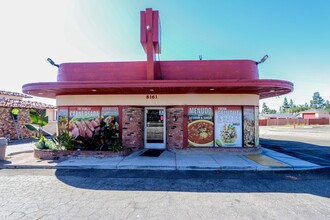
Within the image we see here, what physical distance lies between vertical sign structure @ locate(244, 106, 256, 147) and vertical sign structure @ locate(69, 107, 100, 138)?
26.5 feet

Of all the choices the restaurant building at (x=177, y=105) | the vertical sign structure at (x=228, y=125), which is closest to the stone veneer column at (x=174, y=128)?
the restaurant building at (x=177, y=105)

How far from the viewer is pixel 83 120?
916 centimetres

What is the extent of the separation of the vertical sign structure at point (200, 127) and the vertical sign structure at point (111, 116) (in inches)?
158

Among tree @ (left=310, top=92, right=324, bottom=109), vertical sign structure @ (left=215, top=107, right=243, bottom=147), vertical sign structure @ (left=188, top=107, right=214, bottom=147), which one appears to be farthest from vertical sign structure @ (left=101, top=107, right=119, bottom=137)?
tree @ (left=310, top=92, right=324, bottom=109)

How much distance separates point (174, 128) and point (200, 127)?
1.41 metres

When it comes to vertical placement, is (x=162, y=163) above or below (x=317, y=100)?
below

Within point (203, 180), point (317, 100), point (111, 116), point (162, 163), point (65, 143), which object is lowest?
point (203, 180)

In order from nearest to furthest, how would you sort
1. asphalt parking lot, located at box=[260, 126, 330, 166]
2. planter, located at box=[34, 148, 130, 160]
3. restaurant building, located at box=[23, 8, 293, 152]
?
planter, located at box=[34, 148, 130, 160], asphalt parking lot, located at box=[260, 126, 330, 166], restaurant building, located at box=[23, 8, 293, 152]

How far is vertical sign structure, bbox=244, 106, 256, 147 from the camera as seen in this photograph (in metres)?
8.75

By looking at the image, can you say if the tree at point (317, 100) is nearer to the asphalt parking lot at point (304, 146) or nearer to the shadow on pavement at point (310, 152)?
the asphalt parking lot at point (304, 146)

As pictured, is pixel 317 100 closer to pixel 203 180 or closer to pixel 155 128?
pixel 155 128

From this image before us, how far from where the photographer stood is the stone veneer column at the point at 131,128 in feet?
29.1

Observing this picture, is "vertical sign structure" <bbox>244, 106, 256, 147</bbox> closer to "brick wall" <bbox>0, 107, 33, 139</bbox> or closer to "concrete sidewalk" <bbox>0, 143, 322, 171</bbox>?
"concrete sidewalk" <bbox>0, 143, 322, 171</bbox>

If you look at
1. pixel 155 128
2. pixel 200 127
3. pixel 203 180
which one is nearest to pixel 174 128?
pixel 155 128
